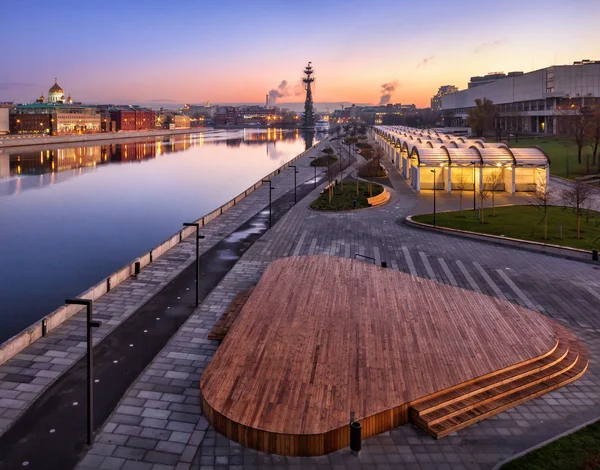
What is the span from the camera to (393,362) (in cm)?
1028

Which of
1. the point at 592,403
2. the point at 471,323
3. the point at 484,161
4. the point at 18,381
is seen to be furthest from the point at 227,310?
the point at 484,161

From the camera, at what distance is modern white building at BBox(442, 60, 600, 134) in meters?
83.6

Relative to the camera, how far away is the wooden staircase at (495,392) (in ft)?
29.6

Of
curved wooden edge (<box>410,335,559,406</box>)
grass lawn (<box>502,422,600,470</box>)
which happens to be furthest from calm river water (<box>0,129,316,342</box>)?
grass lawn (<box>502,422,600,470</box>)

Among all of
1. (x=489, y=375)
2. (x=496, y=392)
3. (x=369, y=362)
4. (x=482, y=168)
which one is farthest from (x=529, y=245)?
(x=482, y=168)

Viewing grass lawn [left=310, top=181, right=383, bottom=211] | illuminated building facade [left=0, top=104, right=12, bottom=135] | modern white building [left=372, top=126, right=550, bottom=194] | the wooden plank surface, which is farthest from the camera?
illuminated building facade [left=0, top=104, right=12, bottom=135]

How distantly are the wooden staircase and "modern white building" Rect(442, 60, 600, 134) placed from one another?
75.4m

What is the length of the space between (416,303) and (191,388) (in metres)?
6.26

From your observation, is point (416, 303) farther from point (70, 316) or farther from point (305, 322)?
point (70, 316)

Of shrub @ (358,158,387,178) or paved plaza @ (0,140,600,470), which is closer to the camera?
paved plaza @ (0,140,600,470)

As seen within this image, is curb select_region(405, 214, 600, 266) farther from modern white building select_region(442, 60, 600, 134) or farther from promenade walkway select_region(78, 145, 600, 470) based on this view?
modern white building select_region(442, 60, 600, 134)

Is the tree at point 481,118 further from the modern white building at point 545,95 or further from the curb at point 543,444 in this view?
the curb at point 543,444

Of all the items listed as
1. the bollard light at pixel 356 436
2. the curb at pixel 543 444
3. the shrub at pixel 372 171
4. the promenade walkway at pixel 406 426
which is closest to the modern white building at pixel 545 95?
the shrub at pixel 372 171

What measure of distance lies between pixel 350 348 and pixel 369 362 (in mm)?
681
